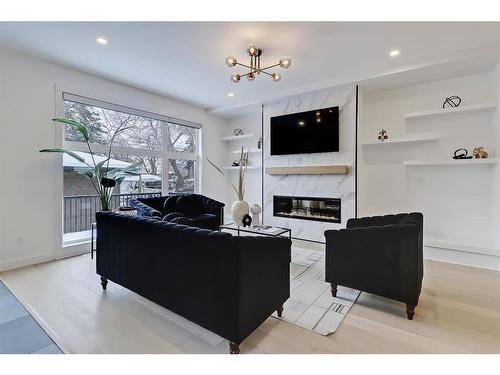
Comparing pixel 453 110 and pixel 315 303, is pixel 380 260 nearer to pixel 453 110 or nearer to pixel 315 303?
pixel 315 303

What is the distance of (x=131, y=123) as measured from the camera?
4555 mm

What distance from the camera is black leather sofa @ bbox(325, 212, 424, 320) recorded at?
6.58 ft

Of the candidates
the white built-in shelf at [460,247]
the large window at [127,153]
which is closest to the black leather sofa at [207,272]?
the large window at [127,153]

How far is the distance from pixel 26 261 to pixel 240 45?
13.1 feet

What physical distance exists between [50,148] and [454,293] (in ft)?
17.6

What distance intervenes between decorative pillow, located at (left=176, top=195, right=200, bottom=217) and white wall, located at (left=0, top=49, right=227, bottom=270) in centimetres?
179

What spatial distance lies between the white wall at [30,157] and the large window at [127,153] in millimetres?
239

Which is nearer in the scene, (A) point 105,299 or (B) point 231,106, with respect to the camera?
(A) point 105,299

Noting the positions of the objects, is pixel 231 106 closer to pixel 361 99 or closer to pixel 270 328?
pixel 361 99

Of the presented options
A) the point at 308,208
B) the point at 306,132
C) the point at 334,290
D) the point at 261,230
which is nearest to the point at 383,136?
the point at 306,132

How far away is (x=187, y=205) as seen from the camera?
4629 mm

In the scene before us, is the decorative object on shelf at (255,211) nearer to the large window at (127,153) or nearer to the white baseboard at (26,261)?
the large window at (127,153)
